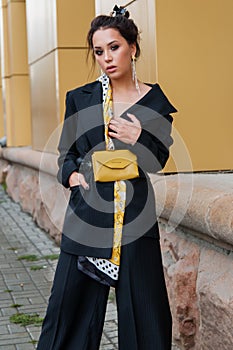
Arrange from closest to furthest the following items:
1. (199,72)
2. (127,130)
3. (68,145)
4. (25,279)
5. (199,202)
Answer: (127,130) → (68,145) → (199,202) → (199,72) → (25,279)

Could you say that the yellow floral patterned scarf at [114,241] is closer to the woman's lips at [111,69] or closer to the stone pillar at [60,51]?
the woman's lips at [111,69]

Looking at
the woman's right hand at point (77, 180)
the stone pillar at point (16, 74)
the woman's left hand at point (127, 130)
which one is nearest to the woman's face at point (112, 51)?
the woman's left hand at point (127, 130)

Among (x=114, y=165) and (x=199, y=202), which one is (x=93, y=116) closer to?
(x=114, y=165)

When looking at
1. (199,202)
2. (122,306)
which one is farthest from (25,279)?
(122,306)

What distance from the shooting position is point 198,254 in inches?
150

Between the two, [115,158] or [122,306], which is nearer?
[115,158]

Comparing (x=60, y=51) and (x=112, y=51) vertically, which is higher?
(x=60, y=51)

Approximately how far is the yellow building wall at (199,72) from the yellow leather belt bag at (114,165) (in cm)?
147

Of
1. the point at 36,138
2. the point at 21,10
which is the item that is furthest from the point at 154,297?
the point at 21,10

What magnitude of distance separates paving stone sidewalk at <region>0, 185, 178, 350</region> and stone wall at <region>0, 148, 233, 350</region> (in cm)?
35

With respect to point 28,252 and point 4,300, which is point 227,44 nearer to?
point 4,300

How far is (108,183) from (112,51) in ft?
1.76

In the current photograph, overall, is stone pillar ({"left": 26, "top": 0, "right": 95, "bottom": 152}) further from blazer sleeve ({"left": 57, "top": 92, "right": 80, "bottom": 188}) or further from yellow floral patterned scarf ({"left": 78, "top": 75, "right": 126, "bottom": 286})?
yellow floral patterned scarf ({"left": 78, "top": 75, "right": 126, "bottom": 286})

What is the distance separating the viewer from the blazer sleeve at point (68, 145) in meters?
2.98
